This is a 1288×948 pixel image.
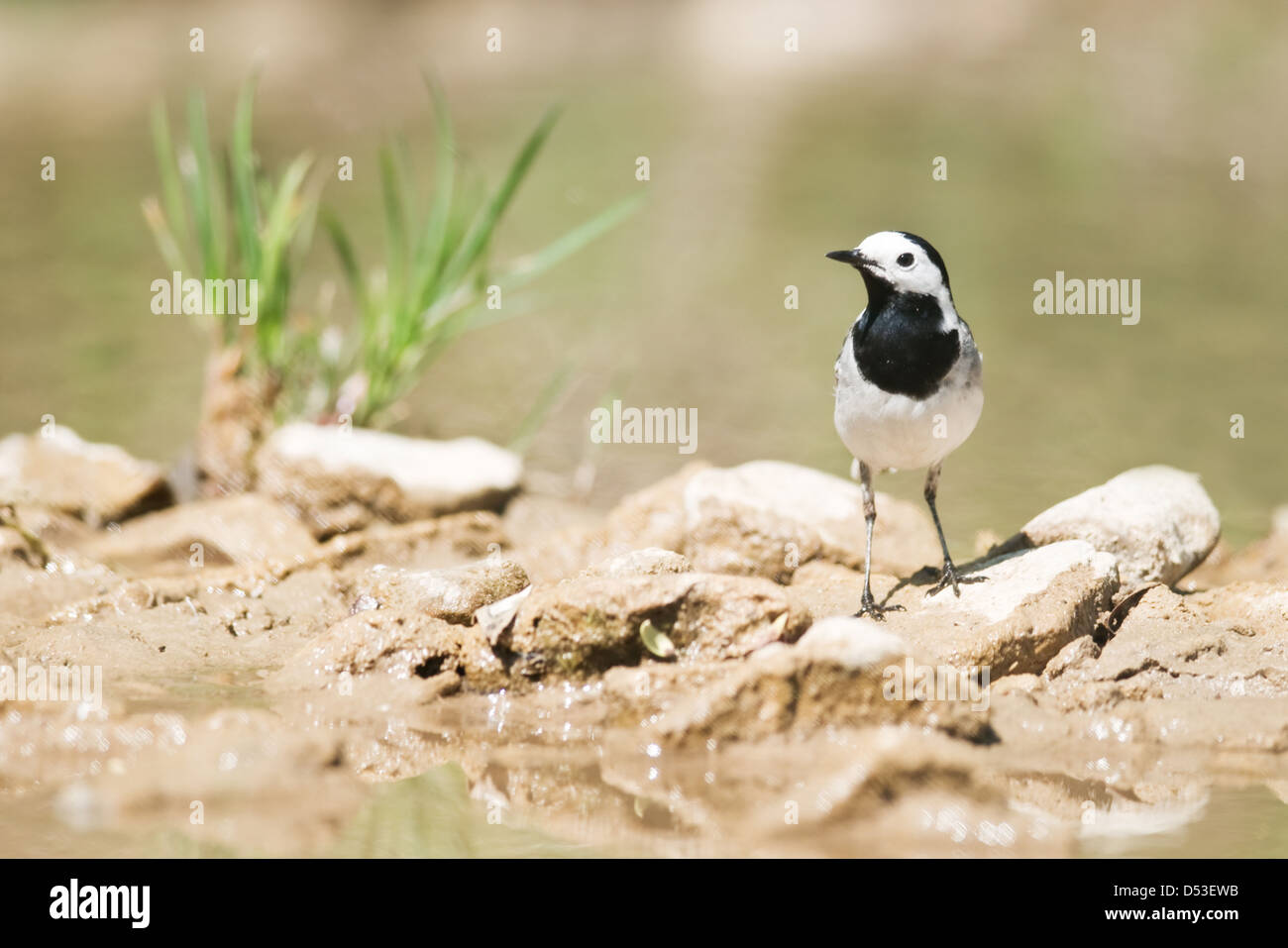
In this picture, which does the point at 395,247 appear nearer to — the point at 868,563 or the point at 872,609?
the point at 868,563

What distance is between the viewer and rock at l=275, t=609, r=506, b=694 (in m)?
4.63

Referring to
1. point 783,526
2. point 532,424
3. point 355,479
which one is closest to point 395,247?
point 355,479

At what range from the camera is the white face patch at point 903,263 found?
4934 millimetres

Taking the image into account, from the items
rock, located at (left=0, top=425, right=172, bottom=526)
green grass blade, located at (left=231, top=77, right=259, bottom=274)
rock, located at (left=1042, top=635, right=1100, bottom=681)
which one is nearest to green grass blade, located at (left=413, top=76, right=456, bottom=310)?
green grass blade, located at (left=231, top=77, right=259, bottom=274)

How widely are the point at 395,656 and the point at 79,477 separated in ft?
9.66

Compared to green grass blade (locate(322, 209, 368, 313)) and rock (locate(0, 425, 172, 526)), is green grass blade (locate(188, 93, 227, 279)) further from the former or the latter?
rock (locate(0, 425, 172, 526))

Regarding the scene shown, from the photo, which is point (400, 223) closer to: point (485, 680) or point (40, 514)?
point (40, 514)

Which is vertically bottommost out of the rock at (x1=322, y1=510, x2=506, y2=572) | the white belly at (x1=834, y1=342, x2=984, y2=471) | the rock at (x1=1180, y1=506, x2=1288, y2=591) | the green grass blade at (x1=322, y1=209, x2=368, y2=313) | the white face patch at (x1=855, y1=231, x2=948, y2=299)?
the rock at (x1=1180, y1=506, x2=1288, y2=591)

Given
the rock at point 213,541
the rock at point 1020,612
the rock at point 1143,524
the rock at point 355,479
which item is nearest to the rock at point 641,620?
the rock at point 1020,612

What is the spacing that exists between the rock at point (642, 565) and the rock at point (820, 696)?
2.43 ft

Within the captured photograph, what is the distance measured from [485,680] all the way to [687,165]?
12.6 m

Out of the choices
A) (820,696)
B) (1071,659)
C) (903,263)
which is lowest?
(820,696)

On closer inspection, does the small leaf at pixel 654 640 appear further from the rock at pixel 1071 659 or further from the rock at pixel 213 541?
the rock at pixel 213 541

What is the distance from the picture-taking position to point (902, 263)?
4961mm
